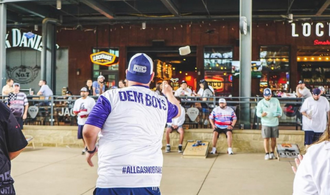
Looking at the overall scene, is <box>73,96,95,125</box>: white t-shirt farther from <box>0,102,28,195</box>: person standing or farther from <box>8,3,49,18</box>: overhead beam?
<box>0,102,28,195</box>: person standing

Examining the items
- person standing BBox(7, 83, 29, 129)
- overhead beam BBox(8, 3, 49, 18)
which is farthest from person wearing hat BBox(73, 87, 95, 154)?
overhead beam BBox(8, 3, 49, 18)

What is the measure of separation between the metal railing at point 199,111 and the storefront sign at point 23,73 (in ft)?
23.8

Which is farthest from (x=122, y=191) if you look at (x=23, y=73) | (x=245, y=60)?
(x=23, y=73)

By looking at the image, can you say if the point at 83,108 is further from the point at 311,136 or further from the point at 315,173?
the point at 315,173

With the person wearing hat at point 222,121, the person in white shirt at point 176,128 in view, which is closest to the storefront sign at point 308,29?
the person wearing hat at point 222,121

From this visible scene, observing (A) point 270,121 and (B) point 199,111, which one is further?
(B) point 199,111

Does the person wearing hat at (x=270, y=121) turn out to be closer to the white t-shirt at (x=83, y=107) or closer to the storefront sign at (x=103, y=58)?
the white t-shirt at (x=83, y=107)

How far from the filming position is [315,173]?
6.07 feet

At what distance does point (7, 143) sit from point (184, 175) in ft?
19.6

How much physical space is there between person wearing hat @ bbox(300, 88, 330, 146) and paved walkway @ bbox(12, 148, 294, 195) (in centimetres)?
118

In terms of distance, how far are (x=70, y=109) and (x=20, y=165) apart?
398 centimetres

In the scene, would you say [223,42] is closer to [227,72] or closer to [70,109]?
[227,72]

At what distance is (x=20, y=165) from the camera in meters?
9.80

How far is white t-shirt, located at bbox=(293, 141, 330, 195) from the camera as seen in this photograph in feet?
6.00
